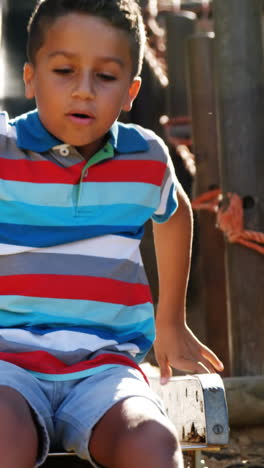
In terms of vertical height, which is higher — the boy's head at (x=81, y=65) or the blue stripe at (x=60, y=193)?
the boy's head at (x=81, y=65)

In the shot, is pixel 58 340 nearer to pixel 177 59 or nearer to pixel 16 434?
pixel 16 434

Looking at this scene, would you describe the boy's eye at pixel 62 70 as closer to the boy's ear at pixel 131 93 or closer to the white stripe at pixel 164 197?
the boy's ear at pixel 131 93

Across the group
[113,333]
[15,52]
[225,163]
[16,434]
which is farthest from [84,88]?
[15,52]

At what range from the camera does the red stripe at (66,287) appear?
229cm

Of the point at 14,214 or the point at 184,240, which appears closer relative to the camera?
the point at 14,214

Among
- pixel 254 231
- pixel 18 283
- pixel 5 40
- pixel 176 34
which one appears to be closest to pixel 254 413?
pixel 254 231

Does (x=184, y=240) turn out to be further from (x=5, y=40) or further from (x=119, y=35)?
(x=5, y=40)

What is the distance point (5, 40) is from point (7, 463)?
5.78 m

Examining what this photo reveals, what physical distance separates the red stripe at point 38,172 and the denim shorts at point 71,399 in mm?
456

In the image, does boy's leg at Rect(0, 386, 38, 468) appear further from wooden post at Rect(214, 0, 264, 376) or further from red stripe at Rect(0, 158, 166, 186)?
wooden post at Rect(214, 0, 264, 376)

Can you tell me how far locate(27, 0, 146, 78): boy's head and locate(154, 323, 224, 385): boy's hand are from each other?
26.8 inches

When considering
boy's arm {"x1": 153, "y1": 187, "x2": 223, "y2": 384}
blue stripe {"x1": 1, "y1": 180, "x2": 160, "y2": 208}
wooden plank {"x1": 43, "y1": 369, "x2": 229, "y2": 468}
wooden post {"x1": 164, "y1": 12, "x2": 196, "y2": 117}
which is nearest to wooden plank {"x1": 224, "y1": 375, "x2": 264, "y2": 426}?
boy's arm {"x1": 153, "y1": 187, "x2": 223, "y2": 384}

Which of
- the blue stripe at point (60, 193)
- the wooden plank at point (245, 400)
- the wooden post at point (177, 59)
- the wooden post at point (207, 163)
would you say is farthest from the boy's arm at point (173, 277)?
the wooden post at point (177, 59)

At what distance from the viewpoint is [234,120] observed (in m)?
4.04
